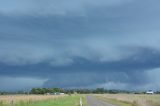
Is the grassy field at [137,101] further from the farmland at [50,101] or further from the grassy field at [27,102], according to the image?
the grassy field at [27,102]

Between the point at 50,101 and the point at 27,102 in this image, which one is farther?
the point at 50,101

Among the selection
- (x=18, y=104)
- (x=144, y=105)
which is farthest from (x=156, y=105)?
(x=18, y=104)

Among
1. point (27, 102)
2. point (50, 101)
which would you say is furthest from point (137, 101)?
point (27, 102)

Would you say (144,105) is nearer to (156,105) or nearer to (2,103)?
(156,105)

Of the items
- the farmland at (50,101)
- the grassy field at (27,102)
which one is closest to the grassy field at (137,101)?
the farmland at (50,101)

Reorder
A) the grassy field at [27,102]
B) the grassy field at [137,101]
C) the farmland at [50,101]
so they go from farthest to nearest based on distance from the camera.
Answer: the grassy field at [137,101], the farmland at [50,101], the grassy field at [27,102]

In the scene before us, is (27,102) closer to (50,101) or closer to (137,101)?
(50,101)

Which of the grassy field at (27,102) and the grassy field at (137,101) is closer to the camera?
the grassy field at (27,102)

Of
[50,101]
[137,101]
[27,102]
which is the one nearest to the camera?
[27,102]

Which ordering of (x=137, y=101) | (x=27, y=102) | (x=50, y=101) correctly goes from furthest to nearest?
(x=50, y=101) < (x=137, y=101) < (x=27, y=102)

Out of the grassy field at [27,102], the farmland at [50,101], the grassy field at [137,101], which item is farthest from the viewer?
the grassy field at [137,101]

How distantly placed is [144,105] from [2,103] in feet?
60.6

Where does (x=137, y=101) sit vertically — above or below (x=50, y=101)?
below

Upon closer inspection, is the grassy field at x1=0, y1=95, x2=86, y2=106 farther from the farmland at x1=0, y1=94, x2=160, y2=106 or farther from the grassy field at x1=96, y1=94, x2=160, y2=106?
the grassy field at x1=96, y1=94, x2=160, y2=106
